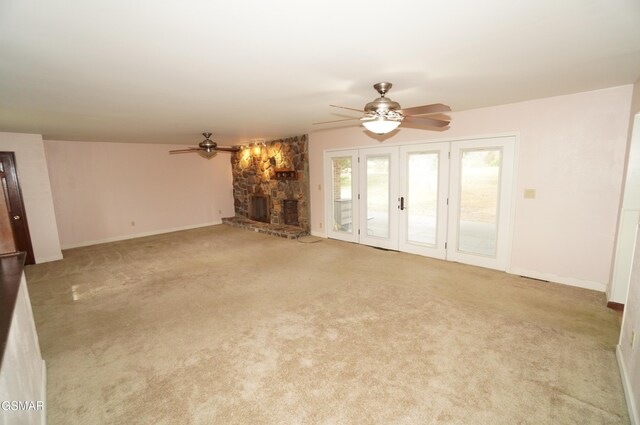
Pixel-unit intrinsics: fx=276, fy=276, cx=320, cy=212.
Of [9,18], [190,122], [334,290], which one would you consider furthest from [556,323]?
[190,122]

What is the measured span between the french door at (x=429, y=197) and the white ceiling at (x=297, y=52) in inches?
42.9

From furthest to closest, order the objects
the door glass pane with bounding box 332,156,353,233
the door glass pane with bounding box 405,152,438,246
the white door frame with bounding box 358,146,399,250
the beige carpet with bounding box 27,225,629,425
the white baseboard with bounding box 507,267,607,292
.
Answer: the door glass pane with bounding box 332,156,353,233
the white door frame with bounding box 358,146,399,250
the door glass pane with bounding box 405,152,438,246
the white baseboard with bounding box 507,267,607,292
the beige carpet with bounding box 27,225,629,425

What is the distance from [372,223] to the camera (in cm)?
571

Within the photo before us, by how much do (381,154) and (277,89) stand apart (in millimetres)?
2880

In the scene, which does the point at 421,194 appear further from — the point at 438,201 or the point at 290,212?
the point at 290,212

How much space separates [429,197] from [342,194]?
1.93m

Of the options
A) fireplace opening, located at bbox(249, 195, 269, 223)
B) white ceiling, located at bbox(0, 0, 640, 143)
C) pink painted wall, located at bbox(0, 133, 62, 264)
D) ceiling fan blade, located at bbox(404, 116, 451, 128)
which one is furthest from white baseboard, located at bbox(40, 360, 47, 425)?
fireplace opening, located at bbox(249, 195, 269, 223)

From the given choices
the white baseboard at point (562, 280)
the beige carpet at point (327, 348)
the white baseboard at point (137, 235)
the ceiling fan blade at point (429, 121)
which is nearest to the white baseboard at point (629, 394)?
the beige carpet at point (327, 348)

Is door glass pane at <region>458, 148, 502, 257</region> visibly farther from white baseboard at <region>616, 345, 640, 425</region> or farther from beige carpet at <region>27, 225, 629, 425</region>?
white baseboard at <region>616, 345, 640, 425</region>

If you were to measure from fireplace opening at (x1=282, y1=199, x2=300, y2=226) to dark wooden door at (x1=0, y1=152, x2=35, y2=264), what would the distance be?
4.96 meters

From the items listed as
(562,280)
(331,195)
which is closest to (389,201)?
(331,195)

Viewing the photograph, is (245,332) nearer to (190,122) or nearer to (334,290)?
(334,290)

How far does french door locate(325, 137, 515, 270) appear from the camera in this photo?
4.08m

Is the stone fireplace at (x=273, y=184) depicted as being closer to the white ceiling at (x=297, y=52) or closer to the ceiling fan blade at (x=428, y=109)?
the white ceiling at (x=297, y=52)
